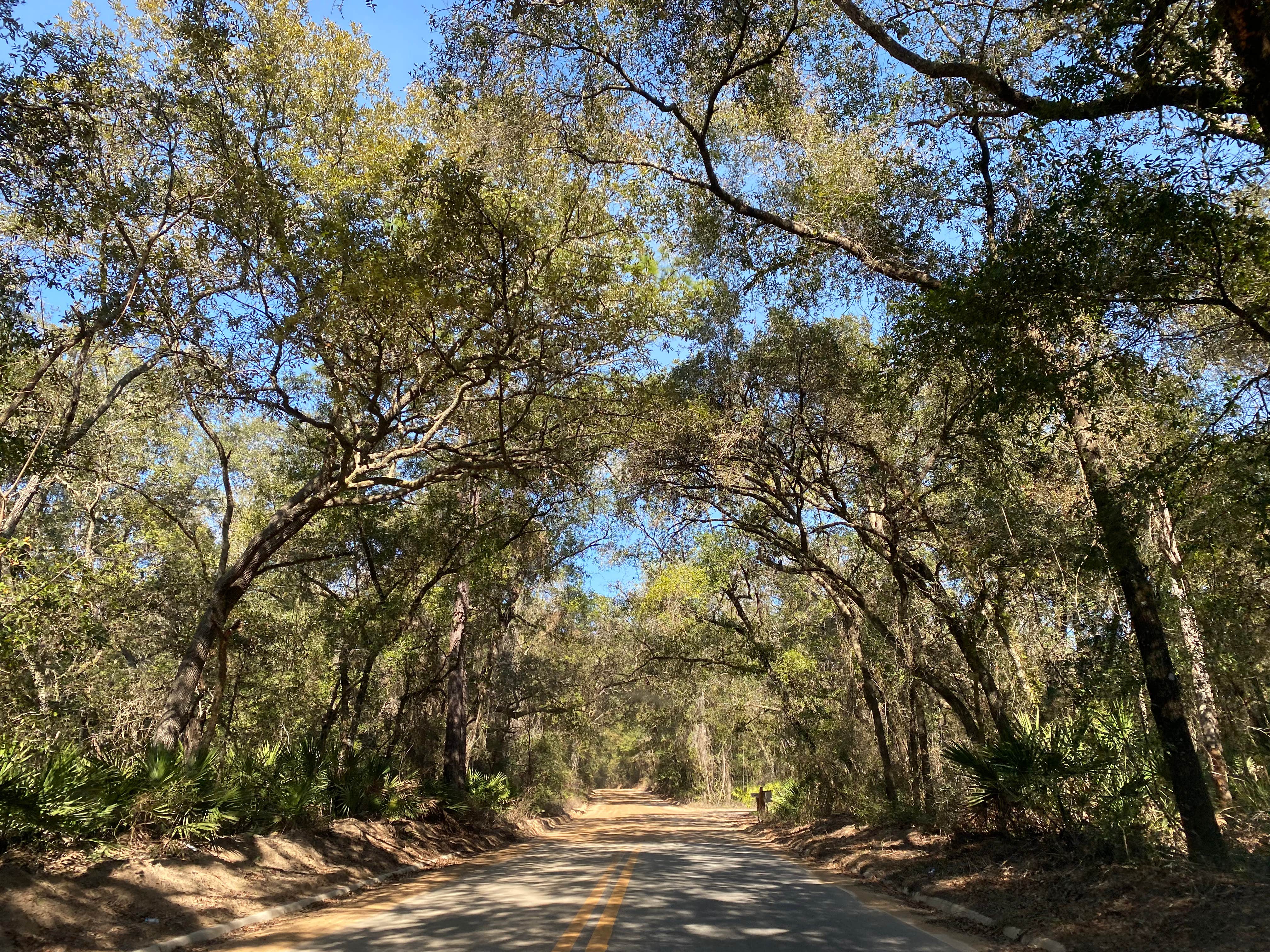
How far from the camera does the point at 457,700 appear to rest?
19.7 m

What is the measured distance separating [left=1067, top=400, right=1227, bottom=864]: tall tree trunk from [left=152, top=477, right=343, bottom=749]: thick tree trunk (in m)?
10.5

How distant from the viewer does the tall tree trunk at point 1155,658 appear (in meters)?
7.43

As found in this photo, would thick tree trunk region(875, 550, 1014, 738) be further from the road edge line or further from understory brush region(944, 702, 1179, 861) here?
the road edge line

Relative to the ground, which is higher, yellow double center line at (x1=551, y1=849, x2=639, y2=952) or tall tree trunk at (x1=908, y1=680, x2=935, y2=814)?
tall tree trunk at (x1=908, y1=680, x2=935, y2=814)

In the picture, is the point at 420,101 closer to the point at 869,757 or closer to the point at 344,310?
the point at 344,310

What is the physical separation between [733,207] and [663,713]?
38974 mm

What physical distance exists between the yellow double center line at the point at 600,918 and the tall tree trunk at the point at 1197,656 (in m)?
9.03

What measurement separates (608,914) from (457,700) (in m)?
12.9

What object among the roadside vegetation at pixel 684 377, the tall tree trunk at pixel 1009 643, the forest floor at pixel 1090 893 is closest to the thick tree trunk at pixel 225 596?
the roadside vegetation at pixel 684 377

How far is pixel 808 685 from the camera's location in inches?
852

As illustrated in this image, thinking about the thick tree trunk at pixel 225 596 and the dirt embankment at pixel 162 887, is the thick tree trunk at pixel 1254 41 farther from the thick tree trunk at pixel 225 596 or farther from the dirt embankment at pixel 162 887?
the thick tree trunk at pixel 225 596

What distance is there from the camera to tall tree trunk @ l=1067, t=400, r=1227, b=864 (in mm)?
7434

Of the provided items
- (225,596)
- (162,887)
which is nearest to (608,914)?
(162,887)

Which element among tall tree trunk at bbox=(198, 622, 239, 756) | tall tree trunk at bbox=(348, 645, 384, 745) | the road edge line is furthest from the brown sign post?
tall tree trunk at bbox=(198, 622, 239, 756)
